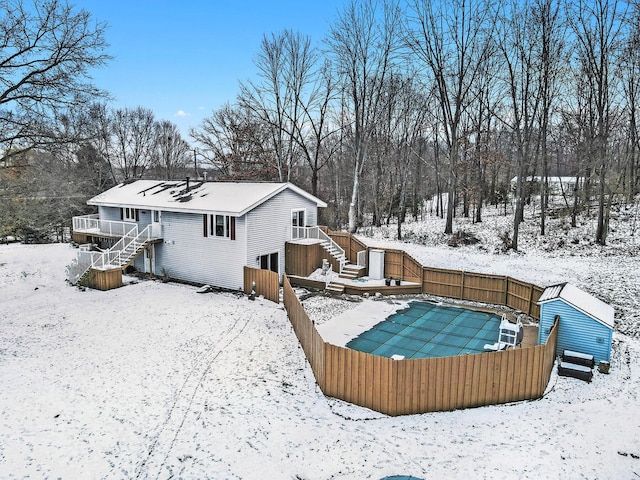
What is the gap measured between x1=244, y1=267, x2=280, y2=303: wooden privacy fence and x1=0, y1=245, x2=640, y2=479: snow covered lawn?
12.3 ft

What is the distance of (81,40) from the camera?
48.2ft

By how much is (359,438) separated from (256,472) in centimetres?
227

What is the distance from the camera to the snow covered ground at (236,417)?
Result: 7.82 metres

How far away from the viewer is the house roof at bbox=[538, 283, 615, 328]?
12078mm

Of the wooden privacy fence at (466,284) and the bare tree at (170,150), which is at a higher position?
the bare tree at (170,150)

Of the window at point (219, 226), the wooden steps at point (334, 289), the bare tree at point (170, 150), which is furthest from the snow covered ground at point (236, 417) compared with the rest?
the bare tree at point (170, 150)

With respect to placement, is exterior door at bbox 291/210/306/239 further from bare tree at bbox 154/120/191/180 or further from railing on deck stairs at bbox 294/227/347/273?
bare tree at bbox 154/120/191/180

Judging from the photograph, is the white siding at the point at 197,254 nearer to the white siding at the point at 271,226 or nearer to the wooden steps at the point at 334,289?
the white siding at the point at 271,226

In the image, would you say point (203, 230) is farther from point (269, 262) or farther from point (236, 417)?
point (236, 417)

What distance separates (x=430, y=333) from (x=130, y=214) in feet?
57.8

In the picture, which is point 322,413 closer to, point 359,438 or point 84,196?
point 359,438

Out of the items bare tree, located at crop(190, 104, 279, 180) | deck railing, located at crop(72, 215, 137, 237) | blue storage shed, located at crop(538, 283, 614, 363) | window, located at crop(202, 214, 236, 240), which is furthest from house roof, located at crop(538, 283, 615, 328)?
bare tree, located at crop(190, 104, 279, 180)

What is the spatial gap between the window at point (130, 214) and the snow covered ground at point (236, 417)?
8406 millimetres

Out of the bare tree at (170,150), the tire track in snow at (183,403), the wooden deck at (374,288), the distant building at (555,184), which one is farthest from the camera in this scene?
the bare tree at (170,150)
